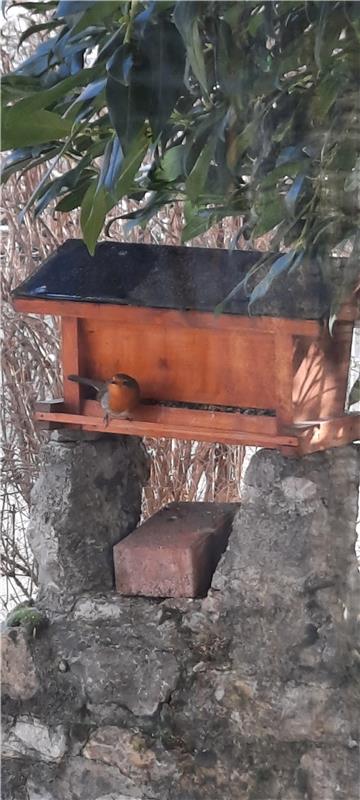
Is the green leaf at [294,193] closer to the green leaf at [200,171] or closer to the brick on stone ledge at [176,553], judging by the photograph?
the green leaf at [200,171]

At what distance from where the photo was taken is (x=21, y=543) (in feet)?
3.08

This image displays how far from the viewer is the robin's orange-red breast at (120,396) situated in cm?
77

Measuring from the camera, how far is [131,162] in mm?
536

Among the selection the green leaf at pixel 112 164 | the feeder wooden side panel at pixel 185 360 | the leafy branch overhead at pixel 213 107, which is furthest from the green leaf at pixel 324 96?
the feeder wooden side panel at pixel 185 360

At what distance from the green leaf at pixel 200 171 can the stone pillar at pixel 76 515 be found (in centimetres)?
30

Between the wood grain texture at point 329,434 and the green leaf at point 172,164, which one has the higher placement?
the green leaf at point 172,164

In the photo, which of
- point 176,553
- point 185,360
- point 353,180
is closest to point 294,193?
point 353,180

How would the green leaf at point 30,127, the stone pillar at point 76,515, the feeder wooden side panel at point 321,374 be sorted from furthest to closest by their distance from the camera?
the stone pillar at point 76,515
the feeder wooden side panel at point 321,374
the green leaf at point 30,127

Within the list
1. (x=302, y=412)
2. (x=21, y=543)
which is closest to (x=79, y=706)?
(x=21, y=543)

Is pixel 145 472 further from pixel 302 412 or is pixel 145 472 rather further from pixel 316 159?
pixel 316 159

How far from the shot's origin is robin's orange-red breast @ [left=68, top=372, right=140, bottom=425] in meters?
0.77

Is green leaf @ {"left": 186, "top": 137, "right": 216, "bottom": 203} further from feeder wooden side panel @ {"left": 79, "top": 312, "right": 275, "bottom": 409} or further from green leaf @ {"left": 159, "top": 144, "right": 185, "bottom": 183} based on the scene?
feeder wooden side panel @ {"left": 79, "top": 312, "right": 275, "bottom": 409}

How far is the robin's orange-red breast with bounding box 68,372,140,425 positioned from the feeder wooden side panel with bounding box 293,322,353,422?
13 cm

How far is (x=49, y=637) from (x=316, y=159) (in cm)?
48
